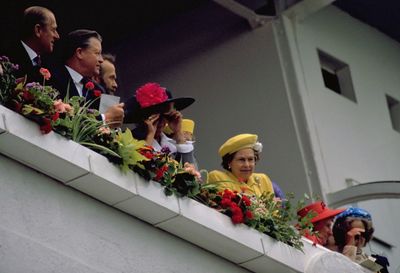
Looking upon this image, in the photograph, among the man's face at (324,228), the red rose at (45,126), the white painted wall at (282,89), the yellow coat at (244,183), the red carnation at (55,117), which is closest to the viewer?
the red rose at (45,126)

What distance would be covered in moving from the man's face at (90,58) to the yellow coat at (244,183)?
1204 millimetres

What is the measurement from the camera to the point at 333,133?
15742mm

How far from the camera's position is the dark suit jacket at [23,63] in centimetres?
887

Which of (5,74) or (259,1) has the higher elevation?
(259,1)

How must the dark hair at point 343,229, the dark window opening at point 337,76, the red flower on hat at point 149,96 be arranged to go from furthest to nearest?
the dark window opening at point 337,76
the dark hair at point 343,229
the red flower on hat at point 149,96

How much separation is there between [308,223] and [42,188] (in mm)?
2570

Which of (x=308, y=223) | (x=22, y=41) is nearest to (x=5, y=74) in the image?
(x=22, y=41)

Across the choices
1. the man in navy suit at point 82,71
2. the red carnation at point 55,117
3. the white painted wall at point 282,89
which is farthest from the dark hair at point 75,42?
the white painted wall at point 282,89

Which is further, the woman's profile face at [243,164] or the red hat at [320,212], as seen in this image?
the red hat at [320,212]

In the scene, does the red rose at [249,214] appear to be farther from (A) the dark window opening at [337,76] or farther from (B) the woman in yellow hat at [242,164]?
(A) the dark window opening at [337,76]

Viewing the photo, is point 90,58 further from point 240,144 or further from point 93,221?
point 240,144

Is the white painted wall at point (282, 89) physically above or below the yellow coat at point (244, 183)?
above

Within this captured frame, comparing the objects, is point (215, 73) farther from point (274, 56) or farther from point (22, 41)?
point (22, 41)

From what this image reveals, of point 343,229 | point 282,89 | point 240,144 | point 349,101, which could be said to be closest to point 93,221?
point 240,144
